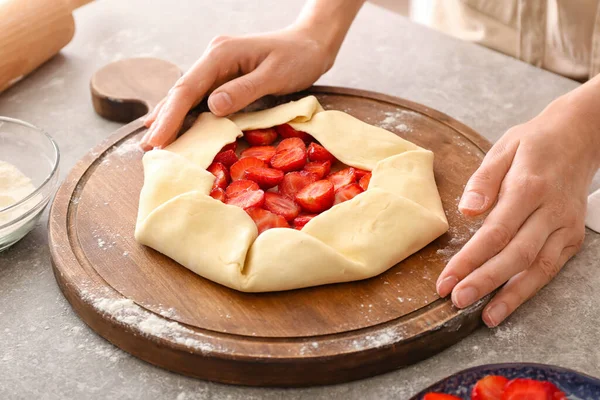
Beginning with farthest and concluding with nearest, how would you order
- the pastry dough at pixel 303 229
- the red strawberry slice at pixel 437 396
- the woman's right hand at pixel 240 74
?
the woman's right hand at pixel 240 74
the pastry dough at pixel 303 229
the red strawberry slice at pixel 437 396

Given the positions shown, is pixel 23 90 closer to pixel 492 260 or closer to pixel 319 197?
pixel 319 197

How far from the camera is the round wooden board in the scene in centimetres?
137

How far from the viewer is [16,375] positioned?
144 centimetres

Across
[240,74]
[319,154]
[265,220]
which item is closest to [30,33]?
[240,74]

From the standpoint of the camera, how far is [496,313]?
1490 mm

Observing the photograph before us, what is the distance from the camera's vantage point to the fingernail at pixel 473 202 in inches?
60.1

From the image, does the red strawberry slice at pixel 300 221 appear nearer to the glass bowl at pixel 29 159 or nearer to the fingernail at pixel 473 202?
the fingernail at pixel 473 202

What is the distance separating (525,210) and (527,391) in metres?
0.46

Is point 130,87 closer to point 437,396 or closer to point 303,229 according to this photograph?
point 303,229

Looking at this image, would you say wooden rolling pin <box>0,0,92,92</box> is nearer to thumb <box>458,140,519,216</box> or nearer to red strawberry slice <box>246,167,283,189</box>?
red strawberry slice <box>246,167,283,189</box>

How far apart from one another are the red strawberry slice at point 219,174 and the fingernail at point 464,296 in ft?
2.22

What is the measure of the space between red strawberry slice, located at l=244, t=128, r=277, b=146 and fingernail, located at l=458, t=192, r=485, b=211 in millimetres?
655

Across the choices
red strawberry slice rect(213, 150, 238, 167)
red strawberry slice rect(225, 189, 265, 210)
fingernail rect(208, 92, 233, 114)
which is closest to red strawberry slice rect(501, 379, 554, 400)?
red strawberry slice rect(225, 189, 265, 210)

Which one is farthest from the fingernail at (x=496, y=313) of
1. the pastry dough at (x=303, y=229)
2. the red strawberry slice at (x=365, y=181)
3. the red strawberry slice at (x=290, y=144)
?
the red strawberry slice at (x=290, y=144)
